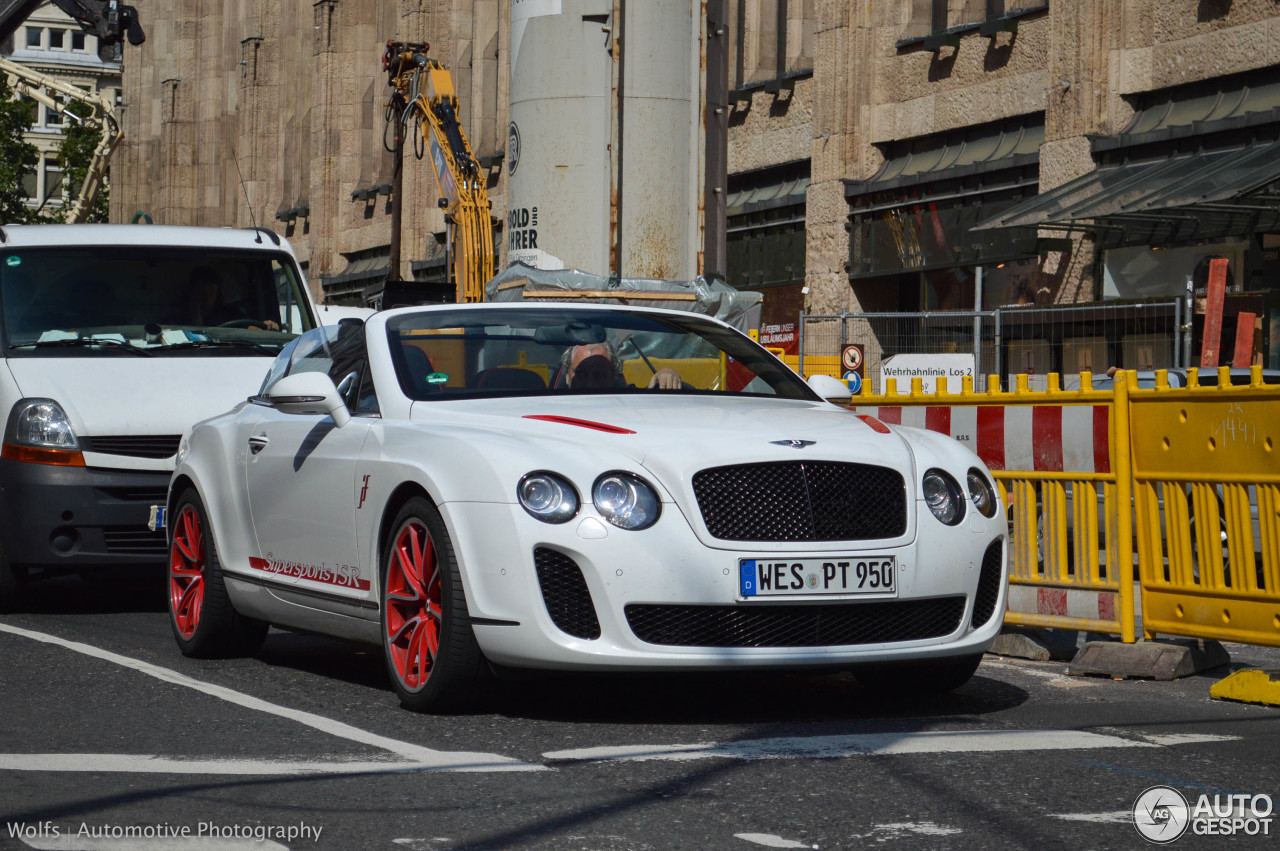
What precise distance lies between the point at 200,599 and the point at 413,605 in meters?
2.10

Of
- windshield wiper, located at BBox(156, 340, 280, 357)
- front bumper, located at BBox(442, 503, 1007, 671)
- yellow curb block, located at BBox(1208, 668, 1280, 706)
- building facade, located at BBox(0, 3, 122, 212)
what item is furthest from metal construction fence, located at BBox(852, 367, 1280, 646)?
building facade, located at BBox(0, 3, 122, 212)

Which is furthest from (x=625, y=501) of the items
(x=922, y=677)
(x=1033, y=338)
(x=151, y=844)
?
(x=1033, y=338)

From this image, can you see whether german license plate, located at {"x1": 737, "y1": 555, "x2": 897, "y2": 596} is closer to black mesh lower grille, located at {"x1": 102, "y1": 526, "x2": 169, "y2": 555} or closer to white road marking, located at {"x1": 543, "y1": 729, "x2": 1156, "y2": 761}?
white road marking, located at {"x1": 543, "y1": 729, "x2": 1156, "y2": 761}

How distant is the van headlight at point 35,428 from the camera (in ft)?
32.2

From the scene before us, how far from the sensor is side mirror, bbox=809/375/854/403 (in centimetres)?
745

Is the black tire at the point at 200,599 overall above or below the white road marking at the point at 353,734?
above

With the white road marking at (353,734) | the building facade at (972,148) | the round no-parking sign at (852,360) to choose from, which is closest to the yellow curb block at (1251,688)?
the white road marking at (353,734)

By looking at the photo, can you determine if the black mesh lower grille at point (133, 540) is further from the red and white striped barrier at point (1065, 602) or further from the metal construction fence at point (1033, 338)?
the metal construction fence at point (1033, 338)

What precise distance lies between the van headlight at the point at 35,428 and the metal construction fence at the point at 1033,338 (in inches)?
414

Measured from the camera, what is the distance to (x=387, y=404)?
6875 millimetres

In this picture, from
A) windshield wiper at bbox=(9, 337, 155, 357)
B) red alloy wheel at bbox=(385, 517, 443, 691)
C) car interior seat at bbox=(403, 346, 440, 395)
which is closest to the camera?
red alloy wheel at bbox=(385, 517, 443, 691)

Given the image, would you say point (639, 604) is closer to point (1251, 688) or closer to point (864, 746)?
point (864, 746)

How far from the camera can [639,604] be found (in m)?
5.86

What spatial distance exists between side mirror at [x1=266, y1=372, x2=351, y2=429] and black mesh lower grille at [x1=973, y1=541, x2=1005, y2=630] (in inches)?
92.9
